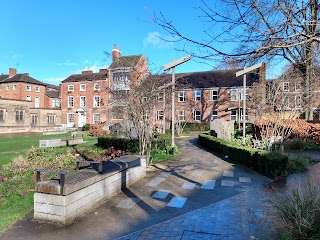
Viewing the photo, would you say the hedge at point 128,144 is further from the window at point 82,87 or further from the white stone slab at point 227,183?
the window at point 82,87

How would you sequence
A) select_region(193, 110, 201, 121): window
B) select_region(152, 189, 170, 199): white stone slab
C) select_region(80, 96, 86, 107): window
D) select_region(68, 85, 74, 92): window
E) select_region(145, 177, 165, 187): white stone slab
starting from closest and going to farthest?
select_region(152, 189, 170, 199): white stone slab → select_region(145, 177, 165, 187): white stone slab → select_region(193, 110, 201, 121): window → select_region(80, 96, 86, 107): window → select_region(68, 85, 74, 92): window

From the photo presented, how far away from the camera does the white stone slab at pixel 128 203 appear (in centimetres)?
561

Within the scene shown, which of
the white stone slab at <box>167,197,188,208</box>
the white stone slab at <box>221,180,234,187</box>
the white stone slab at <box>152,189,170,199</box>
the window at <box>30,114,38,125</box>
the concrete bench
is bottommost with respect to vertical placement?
the white stone slab at <box>167,197,188,208</box>

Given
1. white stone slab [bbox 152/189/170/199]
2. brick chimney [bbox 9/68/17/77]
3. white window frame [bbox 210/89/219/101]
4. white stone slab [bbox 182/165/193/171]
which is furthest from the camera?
brick chimney [bbox 9/68/17/77]

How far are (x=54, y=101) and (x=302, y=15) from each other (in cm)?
6380

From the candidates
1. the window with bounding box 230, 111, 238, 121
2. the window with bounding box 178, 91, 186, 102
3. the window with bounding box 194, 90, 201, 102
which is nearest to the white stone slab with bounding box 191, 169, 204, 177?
the window with bounding box 230, 111, 238, 121

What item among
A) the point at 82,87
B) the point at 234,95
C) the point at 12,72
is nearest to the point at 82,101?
the point at 82,87

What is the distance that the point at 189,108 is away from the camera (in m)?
39.3

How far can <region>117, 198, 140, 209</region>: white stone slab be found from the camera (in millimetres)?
5605

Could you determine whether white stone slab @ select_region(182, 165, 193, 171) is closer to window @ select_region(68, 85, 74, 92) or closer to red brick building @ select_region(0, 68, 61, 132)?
red brick building @ select_region(0, 68, 61, 132)

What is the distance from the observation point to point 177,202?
229 inches

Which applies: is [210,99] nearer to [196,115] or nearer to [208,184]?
[196,115]

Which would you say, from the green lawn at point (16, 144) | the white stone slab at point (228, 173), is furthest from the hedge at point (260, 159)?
the green lawn at point (16, 144)

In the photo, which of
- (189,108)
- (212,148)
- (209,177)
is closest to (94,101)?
(189,108)
